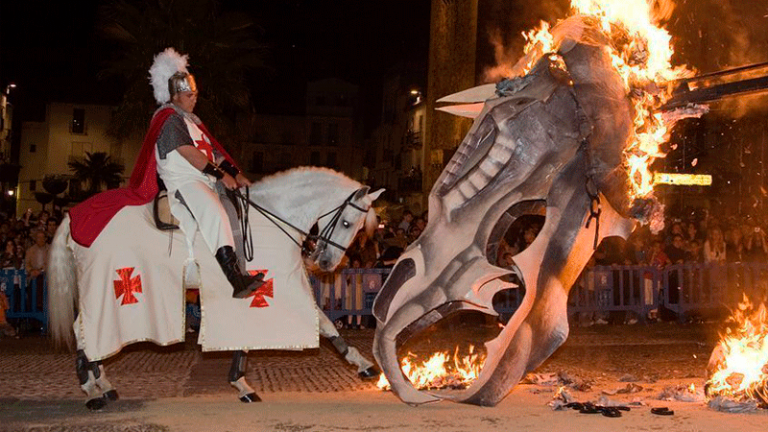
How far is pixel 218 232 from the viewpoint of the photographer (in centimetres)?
761

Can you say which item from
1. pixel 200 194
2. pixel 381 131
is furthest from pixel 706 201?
pixel 381 131

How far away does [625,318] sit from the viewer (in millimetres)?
16531

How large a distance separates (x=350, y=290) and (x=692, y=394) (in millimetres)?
8681

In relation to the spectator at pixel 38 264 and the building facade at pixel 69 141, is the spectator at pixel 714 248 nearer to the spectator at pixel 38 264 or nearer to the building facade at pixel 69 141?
the spectator at pixel 38 264

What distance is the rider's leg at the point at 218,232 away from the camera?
298 inches

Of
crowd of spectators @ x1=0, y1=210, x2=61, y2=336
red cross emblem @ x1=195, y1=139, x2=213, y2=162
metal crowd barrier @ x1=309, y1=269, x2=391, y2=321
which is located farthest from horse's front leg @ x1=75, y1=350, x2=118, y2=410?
metal crowd barrier @ x1=309, y1=269, x2=391, y2=321

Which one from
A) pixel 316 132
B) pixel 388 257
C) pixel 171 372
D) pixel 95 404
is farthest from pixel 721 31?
pixel 316 132

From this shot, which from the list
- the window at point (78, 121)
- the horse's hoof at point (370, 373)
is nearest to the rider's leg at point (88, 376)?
the horse's hoof at point (370, 373)

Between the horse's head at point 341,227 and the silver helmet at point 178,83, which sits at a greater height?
the silver helmet at point 178,83

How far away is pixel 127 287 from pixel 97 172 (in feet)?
197

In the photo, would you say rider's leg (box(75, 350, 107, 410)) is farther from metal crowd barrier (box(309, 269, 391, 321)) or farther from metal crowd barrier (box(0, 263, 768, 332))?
metal crowd barrier (box(0, 263, 768, 332))

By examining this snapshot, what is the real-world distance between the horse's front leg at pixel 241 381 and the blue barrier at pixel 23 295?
25.4ft

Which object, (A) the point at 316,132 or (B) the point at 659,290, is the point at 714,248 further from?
(A) the point at 316,132

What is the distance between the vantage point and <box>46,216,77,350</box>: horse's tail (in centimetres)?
831
